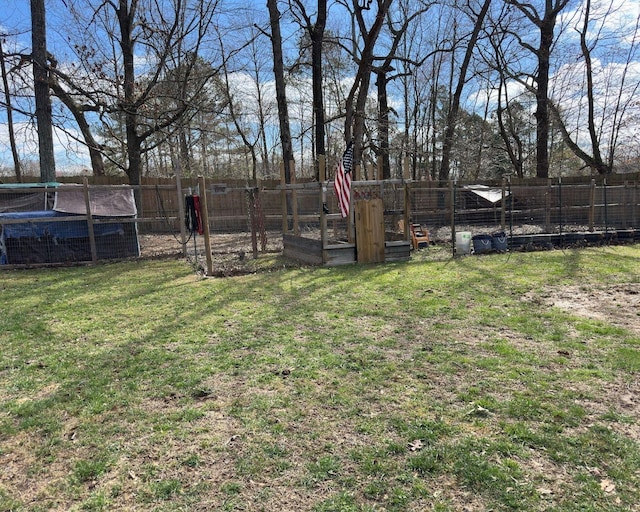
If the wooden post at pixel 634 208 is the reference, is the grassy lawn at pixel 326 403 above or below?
below

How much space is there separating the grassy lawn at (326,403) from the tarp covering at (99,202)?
4.55 m

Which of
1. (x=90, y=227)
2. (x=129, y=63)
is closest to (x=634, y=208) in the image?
(x=90, y=227)

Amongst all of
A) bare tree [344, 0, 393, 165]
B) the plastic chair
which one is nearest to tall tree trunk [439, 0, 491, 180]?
bare tree [344, 0, 393, 165]

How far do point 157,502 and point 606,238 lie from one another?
12.1 metres

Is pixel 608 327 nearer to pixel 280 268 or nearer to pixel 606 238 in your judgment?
pixel 280 268

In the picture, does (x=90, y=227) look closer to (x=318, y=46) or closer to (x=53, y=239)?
(x=53, y=239)

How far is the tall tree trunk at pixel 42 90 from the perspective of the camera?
11.5m

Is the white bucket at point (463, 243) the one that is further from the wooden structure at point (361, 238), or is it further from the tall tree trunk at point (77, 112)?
the tall tree trunk at point (77, 112)

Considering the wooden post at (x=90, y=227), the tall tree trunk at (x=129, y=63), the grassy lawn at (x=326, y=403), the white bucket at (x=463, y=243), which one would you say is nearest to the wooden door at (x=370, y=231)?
the white bucket at (x=463, y=243)

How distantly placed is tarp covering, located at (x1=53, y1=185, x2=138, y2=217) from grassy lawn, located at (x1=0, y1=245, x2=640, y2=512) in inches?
179

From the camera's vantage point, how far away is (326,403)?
296 centimetres

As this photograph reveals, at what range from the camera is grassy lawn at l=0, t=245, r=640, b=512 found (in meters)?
2.11

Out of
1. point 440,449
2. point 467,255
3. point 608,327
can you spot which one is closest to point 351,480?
point 440,449

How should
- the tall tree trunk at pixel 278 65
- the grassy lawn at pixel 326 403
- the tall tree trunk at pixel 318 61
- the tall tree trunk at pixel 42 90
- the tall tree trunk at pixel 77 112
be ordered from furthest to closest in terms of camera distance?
the tall tree trunk at pixel 318 61, the tall tree trunk at pixel 278 65, the tall tree trunk at pixel 77 112, the tall tree trunk at pixel 42 90, the grassy lawn at pixel 326 403
